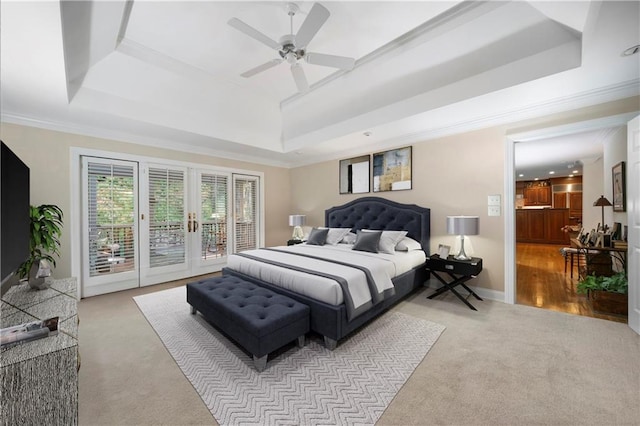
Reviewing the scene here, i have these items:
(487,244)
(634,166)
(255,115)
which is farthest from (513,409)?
(255,115)

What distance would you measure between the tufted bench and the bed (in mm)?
133

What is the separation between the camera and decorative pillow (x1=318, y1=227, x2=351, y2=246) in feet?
15.4

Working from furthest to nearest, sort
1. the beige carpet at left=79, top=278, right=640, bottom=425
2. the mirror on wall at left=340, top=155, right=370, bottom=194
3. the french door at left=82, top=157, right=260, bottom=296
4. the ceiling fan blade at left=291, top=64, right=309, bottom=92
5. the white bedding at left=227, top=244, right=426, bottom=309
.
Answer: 1. the mirror on wall at left=340, top=155, right=370, bottom=194
2. the french door at left=82, top=157, right=260, bottom=296
3. the ceiling fan blade at left=291, top=64, right=309, bottom=92
4. the white bedding at left=227, top=244, right=426, bottom=309
5. the beige carpet at left=79, top=278, right=640, bottom=425

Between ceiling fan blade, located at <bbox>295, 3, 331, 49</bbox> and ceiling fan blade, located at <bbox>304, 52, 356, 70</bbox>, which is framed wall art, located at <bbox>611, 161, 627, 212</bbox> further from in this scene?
ceiling fan blade, located at <bbox>295, 3, 331, 49</bbox>

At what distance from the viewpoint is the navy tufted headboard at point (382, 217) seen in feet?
13.6

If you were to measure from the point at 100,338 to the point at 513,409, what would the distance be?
3.56 meters

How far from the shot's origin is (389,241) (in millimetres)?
3867

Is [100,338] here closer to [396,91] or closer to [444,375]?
A: [444,375]

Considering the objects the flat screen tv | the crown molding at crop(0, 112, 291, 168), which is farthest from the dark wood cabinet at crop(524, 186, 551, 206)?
the flat screen tv

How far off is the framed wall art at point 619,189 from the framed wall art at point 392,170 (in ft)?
9.14

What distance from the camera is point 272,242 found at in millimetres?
6281

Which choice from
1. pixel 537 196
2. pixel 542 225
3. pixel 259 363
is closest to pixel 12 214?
pixel 259 363

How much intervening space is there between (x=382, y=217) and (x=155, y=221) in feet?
13.0

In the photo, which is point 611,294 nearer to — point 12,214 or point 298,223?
point 298,223
